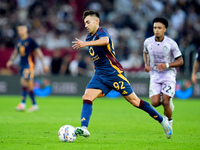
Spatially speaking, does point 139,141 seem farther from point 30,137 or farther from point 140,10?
point 140,10

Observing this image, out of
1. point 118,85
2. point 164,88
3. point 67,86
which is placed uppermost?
point 118,85

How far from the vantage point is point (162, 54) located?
9742 millimetres

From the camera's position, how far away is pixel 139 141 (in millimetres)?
7961

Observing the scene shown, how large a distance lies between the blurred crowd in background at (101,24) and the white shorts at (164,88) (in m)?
10.8

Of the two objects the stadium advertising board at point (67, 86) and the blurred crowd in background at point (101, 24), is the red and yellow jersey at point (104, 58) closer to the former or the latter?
the stadium advertising board at point (67, 86)

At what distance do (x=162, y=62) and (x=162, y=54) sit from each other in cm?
19

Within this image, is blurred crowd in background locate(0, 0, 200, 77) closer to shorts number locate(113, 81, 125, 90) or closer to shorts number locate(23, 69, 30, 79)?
shorts number locate(23, 69, 30, 79)

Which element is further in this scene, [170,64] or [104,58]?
[170,64]

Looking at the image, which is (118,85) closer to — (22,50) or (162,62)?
(162,62)

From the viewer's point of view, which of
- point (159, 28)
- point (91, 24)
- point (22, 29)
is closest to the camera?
point (91, 24)

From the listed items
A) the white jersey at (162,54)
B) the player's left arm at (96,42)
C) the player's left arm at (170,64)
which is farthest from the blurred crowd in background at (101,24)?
the player's left arm at (96,42)

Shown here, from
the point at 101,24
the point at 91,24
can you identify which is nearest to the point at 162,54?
the point at 91,24

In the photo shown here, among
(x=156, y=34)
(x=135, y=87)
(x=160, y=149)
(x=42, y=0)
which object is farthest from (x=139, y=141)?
(x=42, y=0)

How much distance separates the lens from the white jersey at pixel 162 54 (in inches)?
381
